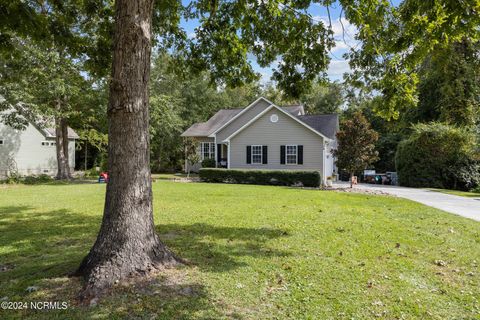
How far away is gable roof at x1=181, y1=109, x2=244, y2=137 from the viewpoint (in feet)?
94.1

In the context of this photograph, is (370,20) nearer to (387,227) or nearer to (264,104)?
(387,227)

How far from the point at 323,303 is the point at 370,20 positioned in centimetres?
591

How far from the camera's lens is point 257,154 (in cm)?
2261

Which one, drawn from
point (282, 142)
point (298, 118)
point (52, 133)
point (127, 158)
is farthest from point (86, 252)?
point (52, 133)

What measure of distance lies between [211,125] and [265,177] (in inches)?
457

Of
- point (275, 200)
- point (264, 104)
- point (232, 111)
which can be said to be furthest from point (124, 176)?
point (232, 111)

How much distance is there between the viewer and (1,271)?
476 cm

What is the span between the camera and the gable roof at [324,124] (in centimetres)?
2288

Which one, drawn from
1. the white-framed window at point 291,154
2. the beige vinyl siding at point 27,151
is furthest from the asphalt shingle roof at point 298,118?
the beige vinyl siding at point 27,151

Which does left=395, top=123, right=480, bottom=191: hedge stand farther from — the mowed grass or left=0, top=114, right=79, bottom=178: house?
left=0, top=114, right=79, bottom=178: house

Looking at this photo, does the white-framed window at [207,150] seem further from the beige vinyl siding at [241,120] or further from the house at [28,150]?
the house at [28,150]

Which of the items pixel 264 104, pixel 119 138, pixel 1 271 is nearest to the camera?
pixel 119 138

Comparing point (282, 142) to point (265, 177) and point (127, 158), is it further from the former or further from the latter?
point (127, 158)

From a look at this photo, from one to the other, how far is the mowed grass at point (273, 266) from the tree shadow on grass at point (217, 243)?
22 millimetres
